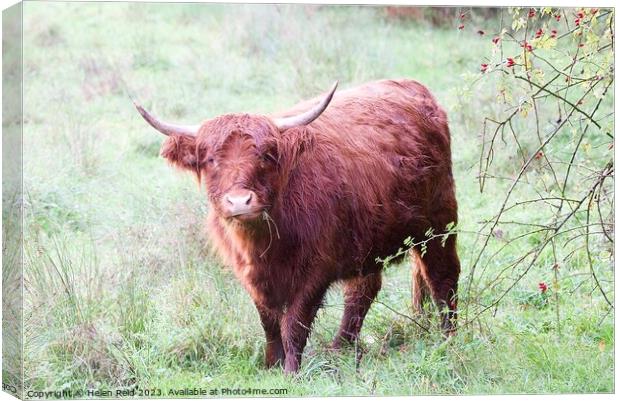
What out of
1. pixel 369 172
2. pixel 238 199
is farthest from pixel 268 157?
pixel 369 172

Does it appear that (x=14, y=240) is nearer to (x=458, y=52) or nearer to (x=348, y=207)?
(x=348, y=207)

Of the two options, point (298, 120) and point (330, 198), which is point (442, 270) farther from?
point (298, 120)

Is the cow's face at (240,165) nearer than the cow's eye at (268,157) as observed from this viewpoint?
Yes

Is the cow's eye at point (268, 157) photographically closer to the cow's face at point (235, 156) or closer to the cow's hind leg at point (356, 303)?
the cow's face at point (235, 156)

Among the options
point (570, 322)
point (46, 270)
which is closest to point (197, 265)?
point (46, 270)

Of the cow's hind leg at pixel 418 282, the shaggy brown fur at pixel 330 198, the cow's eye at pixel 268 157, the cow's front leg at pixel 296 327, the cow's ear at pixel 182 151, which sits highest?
the cow's ear at pixel 182 151

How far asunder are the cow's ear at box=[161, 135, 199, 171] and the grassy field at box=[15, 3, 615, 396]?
0.76m

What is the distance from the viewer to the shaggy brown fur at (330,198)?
5516 mm

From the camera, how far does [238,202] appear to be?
5.29 m

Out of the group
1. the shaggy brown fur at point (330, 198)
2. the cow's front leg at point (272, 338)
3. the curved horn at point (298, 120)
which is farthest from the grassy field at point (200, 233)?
the curved horn at point (298, 120)

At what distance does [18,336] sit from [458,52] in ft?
12.0

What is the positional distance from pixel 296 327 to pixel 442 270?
120 centimetres

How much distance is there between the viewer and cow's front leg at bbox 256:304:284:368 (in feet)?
19.6

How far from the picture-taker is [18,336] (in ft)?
17.5
